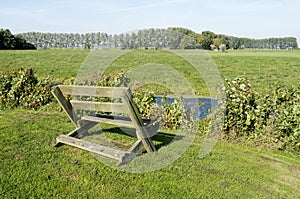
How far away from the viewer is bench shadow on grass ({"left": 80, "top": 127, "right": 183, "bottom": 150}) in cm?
620

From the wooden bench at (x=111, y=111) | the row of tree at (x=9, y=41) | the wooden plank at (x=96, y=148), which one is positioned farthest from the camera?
the row of tree at (x=9, y=41)

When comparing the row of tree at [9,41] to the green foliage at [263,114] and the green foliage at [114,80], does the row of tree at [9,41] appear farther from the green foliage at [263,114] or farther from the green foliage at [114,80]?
the green foliage at [263,114]

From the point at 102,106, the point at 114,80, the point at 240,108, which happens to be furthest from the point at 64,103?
the point at 240,108

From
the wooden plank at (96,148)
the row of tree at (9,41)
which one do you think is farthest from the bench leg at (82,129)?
the row of tree at (9,41)

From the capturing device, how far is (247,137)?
21.5ft

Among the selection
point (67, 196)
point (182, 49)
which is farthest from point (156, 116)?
point (67, 196)

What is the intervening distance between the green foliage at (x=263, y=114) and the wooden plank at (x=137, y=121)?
2.22 metres

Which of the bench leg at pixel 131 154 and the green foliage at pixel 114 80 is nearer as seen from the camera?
the bench leg at pixel 131 154

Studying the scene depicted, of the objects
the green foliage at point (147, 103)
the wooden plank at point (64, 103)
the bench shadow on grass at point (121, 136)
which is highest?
the wooden plank at point (64, 103)

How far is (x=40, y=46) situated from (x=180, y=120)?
2933 inches

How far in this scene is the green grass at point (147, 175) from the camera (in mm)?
4172

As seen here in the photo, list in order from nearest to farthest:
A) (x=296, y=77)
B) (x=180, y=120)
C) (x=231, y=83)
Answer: (x=231, y=83) < (x=180, y=120) < (x=296, y=77)

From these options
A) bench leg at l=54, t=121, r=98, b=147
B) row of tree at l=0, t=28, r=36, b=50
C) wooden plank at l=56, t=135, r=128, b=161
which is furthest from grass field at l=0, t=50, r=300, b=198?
row of tree at l=0, t=28, r=36, b=50

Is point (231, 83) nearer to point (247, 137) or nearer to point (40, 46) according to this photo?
point (247, 137)
